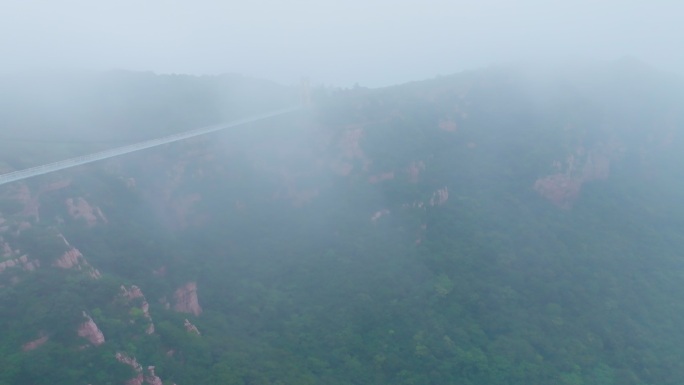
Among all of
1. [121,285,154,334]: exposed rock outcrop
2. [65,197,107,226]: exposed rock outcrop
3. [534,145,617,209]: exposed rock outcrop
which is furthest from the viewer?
[534,145,617,209]: exposed rock outcrop

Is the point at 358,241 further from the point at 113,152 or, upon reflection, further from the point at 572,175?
the point at 572,175

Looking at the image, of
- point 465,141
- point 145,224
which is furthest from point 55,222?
point 465,141

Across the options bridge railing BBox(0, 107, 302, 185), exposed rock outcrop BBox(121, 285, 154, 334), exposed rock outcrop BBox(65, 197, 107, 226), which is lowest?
exposed rock outcrop BBox(121, 285, 154, 334)

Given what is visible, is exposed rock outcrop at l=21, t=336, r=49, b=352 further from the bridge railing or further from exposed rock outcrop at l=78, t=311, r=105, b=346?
the bridge railing

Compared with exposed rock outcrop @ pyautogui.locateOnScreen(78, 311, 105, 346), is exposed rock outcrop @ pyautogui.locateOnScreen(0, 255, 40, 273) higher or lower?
higher

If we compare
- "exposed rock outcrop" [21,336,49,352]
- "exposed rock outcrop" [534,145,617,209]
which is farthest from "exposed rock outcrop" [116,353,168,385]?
"exposed rock outcrop" [534,145,617,209]
